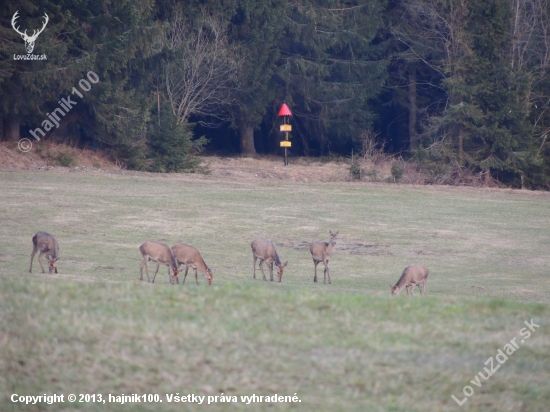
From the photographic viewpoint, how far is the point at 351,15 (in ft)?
159

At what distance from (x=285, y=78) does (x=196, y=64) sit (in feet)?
23.5

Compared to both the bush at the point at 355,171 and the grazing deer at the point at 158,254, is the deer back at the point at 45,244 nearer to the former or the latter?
the grazing deer at the point at 158,254

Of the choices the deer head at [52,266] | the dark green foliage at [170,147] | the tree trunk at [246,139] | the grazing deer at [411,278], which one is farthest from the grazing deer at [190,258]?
the tree trunk at [246,139]

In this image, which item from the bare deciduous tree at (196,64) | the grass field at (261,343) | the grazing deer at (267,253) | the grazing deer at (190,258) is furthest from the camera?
the bare deciduous tree at (196,64)

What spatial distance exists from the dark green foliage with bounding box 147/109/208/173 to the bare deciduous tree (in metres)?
1.30

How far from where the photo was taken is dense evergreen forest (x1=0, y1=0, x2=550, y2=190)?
35.6 meters

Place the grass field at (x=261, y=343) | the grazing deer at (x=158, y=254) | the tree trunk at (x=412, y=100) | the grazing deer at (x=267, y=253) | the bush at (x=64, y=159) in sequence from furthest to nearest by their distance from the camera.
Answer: the tree trunk at (x=412, y=100)
the bush at (x=64, y=159)
the grazing deer at (x=267, y=253)
the grazing deer at (x=158, y=254)
the grass field at (x=261, y=343)

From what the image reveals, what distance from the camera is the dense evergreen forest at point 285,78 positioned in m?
35.6

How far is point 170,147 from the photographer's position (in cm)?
3844

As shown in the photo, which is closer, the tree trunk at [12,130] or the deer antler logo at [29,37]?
the deer antler logo at [29,37]

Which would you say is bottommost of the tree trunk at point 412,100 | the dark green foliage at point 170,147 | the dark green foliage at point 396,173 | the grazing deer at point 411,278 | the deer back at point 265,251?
the grazing deer at point 411,278

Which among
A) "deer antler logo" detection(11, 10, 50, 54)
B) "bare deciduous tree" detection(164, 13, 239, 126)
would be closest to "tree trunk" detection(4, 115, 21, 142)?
"deer antler logo" detection(11, 10, 50, 54)

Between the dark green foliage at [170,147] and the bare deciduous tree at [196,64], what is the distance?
130 centimetres

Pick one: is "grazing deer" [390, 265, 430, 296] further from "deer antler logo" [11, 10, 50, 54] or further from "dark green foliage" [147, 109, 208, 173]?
"dark green foliage" [147, 109, 208, 173]
